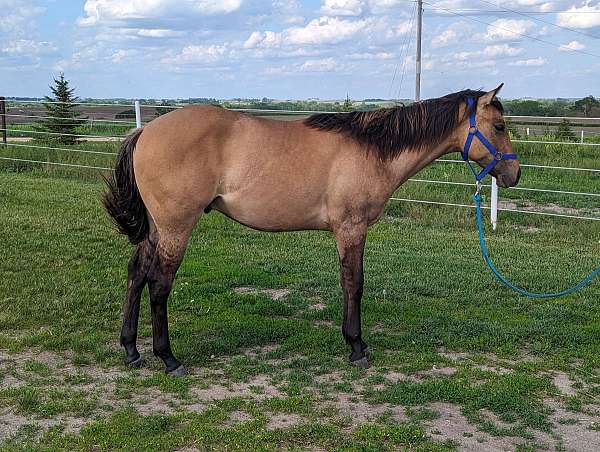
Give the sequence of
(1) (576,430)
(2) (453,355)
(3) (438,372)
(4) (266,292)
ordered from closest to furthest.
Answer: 1. (1) (576,430)
2. (3) (438,372)
3. (2) (453,355)
4. (4) (266,292)

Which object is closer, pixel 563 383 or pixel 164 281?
pixel 563 383

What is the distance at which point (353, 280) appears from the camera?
183 inches

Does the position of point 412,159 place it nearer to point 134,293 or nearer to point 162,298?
point 162,298

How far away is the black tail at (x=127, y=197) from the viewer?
180 inches

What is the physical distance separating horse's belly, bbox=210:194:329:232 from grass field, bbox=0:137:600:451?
99 centimetres

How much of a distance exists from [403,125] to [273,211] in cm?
118

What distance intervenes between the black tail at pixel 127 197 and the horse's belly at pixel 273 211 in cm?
58

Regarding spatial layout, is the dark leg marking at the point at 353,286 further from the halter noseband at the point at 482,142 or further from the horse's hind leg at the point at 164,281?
the horse's hind leg at the point at 164,281

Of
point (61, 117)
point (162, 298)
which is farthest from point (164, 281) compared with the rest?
point (61, 117)

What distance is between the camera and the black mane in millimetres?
4637

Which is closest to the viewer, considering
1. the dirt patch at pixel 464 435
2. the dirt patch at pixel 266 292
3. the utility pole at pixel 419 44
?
the dirt patch at pixel 464 435

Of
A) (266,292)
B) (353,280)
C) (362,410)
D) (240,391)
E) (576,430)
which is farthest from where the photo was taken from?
(266,292)

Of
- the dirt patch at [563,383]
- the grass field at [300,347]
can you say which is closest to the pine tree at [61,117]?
the grass field at [300,347]

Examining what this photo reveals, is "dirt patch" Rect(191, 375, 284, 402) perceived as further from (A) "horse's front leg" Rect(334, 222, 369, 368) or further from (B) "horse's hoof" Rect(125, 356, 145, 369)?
(A) "horse's front leg" Rect(334, 222, 369, 368)
